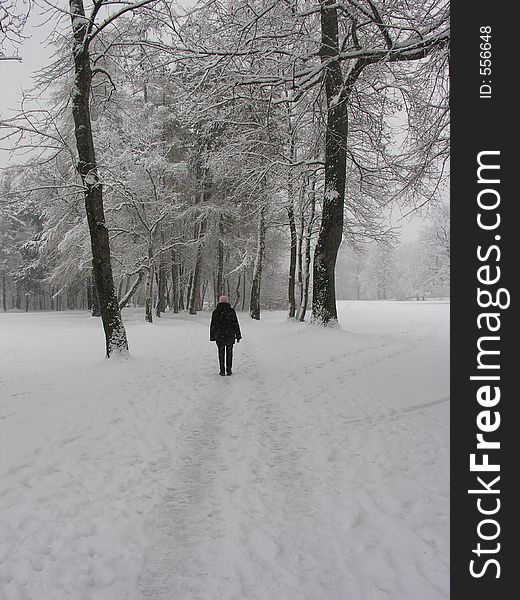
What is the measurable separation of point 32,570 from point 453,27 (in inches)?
213

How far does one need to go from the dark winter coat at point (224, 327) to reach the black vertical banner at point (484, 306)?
21.8 feet

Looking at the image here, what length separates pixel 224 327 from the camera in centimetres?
981

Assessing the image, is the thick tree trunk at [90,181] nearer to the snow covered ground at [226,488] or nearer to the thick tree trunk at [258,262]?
the snow covered ground at [226,488]

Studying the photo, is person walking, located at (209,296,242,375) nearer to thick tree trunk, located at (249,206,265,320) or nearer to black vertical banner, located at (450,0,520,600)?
black vertical banner, located at (450,0,520,600)

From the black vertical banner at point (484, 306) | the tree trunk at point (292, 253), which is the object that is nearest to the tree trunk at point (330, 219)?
the tree trunk at point (292, 253)

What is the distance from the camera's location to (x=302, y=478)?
4566mm

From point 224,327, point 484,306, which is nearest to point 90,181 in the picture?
point 224,327

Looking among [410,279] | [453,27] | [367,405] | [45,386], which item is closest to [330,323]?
[367,405]

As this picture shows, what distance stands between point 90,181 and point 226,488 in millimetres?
8681

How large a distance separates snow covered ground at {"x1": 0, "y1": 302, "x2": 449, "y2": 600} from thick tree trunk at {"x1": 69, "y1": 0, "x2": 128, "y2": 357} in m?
2.65

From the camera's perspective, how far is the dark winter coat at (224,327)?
964cm

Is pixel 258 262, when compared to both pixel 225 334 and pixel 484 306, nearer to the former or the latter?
pixel 225 334

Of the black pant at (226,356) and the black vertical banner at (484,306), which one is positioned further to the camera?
the black pant at (226,356)

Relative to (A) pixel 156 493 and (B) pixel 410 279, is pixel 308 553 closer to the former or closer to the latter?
(A) pixel 156 493
